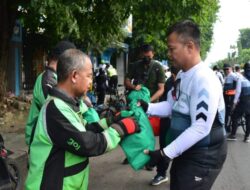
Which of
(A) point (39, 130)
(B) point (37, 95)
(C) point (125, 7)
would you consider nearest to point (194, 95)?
(A) point (39, 130)

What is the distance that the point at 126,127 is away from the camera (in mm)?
2637

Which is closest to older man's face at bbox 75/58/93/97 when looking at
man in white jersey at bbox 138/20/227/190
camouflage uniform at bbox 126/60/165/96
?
man in white jersey at bbox 138/20/227/190

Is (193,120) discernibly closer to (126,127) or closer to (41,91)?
(126,127)

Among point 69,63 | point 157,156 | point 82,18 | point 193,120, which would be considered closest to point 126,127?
point 157,156

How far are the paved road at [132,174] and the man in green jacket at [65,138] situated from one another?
319 cm

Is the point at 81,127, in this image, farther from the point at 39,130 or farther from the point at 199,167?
the point at 199,167

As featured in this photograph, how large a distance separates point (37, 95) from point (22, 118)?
7.37m

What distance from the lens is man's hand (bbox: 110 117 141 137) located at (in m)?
2.60

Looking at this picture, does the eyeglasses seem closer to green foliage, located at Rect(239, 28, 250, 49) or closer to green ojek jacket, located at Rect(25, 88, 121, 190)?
green ojek jacket, located at Rect(25, 88, 121, 190)

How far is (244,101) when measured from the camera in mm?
9336

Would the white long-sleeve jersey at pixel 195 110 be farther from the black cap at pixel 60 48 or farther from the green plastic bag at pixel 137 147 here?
the black cap at pixel 60 48

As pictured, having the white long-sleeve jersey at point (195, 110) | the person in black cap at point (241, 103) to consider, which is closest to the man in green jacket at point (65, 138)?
the white long-sleeve jersey at point (195, 110)

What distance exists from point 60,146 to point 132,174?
A: 3945 millimetres

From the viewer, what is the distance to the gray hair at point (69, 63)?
8.06 ft
